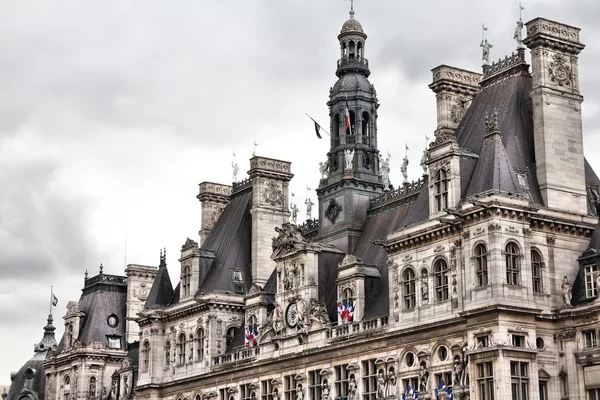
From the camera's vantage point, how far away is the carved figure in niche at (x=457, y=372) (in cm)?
6025

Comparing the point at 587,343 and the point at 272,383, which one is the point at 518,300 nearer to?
the point at 587,343

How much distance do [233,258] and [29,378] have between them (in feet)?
139

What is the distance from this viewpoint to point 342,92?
80.4 meters

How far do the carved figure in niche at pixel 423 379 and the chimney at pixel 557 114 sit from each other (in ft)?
37.8

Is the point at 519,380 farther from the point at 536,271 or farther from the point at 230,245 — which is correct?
the point at 230,245

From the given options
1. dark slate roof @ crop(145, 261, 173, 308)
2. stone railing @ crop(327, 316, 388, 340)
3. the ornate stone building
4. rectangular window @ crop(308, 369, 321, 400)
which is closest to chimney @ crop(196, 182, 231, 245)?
the ornate stone building

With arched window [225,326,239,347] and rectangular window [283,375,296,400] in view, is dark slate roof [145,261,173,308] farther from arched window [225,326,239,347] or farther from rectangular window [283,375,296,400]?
rectangular window [283,375,296,400]

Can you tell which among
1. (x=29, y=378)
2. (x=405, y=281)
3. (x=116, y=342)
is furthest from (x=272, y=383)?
(x=29, y=378)

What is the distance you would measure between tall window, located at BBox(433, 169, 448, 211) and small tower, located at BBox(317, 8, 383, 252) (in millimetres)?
14018

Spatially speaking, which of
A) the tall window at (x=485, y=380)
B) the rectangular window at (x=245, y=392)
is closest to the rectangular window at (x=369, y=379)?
the tall window at (x=485, y=380)

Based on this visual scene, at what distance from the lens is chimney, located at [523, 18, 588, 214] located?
6378cm

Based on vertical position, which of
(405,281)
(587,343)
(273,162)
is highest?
(273,162)

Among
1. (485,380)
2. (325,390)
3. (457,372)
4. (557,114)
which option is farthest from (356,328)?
(557,114)

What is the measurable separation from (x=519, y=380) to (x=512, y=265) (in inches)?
239
